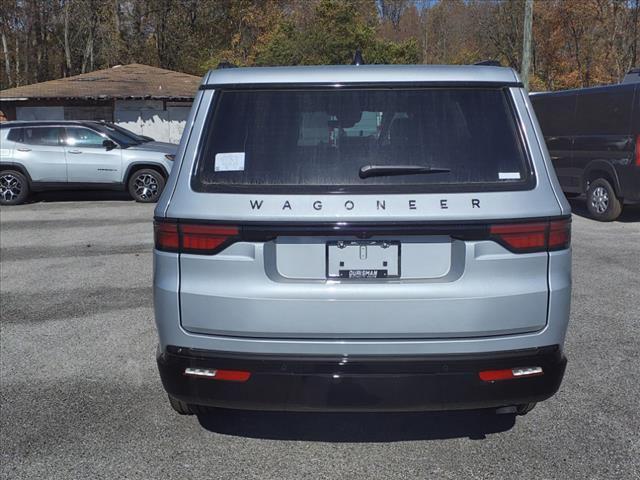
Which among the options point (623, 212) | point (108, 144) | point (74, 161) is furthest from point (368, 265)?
point (74, 161)

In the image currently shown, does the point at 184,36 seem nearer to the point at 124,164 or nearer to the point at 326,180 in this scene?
the point at 124,164

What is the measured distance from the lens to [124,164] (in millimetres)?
12703

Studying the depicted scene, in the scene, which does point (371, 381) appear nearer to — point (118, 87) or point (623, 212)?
point (623, 212)

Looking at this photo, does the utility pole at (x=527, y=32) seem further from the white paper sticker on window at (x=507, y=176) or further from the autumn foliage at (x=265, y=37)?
the white paper sticker on window at (x=507, y=176)

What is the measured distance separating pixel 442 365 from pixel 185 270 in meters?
1.19

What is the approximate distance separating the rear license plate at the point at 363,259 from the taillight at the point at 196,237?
17.1 inches

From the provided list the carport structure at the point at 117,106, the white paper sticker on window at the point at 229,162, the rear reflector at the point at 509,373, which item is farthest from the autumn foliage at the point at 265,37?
the rear reflector at the point at 509,373

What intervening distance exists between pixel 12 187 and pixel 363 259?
12299 millimetres

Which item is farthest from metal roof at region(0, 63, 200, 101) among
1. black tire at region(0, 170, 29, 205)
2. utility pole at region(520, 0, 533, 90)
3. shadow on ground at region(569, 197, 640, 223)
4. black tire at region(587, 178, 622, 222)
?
black tire at region(587, 178, 622, 222)

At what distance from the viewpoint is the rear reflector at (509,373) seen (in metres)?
2.68

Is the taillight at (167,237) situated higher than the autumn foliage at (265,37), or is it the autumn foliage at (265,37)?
the autumn foliage at (265,37)

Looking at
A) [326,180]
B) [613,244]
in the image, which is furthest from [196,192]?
[613,244]

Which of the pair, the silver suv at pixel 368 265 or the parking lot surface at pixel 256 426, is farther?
the parking lot surface at pixel 256 426

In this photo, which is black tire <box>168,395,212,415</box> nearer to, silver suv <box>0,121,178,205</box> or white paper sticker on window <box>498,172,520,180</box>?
white paper sticker on window <box>498,172,520,180</box>
